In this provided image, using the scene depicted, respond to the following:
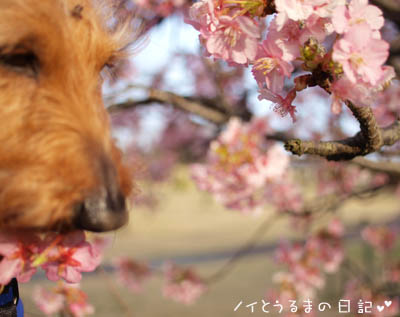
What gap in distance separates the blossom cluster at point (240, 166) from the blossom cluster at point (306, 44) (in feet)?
7.30

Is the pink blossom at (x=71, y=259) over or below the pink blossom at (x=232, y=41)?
below

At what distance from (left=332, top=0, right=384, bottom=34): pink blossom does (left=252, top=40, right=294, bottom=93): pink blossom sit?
6.6 inches

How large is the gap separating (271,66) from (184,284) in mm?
4613

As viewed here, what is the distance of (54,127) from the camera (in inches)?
51.6

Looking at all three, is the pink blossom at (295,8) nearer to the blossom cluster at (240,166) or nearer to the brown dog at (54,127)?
the brown dog at (54,127)

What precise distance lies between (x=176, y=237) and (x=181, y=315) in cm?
1567

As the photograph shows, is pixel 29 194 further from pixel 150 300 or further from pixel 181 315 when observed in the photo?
pixel 150 300

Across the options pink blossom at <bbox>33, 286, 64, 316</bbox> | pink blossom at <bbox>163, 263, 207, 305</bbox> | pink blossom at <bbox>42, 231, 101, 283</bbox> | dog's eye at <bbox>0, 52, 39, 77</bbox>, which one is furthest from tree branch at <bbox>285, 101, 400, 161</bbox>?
pink blossom at <bbox>163, 263, 207, 305</bbox>

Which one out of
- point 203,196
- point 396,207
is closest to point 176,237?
point 203,196

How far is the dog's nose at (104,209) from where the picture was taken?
1152mm

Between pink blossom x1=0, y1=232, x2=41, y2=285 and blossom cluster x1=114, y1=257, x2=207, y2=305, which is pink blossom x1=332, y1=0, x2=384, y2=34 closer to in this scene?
pink blossom x1=0, y1=232, x2=41, y2=285

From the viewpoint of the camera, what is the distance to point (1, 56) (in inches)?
53.2

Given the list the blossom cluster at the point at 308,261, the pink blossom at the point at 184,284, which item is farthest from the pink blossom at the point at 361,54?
the pink blossom at the point at 184,284

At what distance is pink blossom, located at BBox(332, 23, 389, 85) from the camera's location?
1.07m
